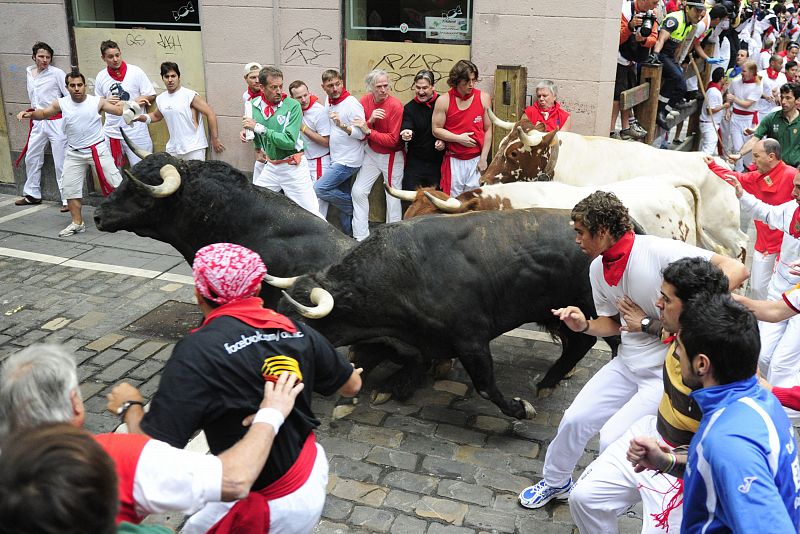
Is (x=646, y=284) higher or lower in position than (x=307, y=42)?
lower

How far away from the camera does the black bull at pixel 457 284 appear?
5262 millimetres

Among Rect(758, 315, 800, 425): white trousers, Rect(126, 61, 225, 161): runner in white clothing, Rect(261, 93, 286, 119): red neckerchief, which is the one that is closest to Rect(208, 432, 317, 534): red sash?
Rect(758, 315, 800, 425): white trousers

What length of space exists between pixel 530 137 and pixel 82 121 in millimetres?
5629

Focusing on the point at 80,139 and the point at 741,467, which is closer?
the point at 741,467

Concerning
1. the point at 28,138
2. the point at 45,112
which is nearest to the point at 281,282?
the point at 45,112

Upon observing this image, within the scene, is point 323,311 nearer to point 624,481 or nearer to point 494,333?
point 494,333

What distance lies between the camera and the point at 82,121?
9.59 m

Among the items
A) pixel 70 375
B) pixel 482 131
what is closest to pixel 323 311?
pixel 70 375

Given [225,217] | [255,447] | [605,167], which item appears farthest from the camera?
[605,167]

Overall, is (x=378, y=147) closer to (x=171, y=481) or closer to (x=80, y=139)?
(x=80, y=139)

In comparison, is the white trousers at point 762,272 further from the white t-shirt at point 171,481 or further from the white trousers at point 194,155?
the white trousers at point 194,155

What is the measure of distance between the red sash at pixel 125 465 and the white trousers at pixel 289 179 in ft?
19.9

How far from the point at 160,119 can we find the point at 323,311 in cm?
637

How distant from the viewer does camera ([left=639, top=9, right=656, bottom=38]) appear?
33.7 feet
